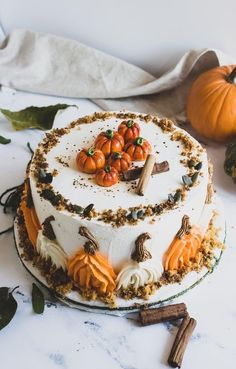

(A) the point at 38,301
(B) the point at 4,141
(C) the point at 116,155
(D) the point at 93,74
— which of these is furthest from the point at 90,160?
(D) the point at 93,74

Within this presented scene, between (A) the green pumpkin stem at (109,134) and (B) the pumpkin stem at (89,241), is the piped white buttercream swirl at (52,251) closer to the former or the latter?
(B) the pumpkin stem at (89,241)

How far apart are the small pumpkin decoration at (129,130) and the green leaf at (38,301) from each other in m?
0.53

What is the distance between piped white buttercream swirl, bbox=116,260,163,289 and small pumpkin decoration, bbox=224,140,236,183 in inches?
22.7

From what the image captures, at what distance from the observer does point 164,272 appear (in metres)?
1.73

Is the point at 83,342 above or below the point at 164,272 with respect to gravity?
below

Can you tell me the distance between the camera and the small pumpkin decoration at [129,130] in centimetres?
181

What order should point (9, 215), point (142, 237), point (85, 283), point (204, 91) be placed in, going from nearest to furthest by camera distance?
1. point (142, 237)
2. point (85, 283)
3. point (9, 215)
4. point (204, 91)

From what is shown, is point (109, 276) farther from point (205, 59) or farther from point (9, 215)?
point (205, 59)

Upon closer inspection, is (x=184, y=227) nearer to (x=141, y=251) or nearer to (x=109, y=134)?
(x=141, y=251)

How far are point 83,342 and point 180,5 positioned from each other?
143cm

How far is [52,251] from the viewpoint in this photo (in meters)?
1.72

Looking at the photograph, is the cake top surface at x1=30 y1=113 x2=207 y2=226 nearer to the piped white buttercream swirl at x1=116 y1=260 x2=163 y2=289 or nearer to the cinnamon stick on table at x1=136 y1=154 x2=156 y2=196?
the cinnamon stick on table at x1=136 y1=154 x2=156 y2=196

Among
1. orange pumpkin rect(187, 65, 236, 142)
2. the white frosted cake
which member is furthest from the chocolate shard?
orange pumpkin rect(187, 65, 236, 142)

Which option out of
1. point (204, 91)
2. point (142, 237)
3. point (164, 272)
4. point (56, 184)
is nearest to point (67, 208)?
point (56, 184)
